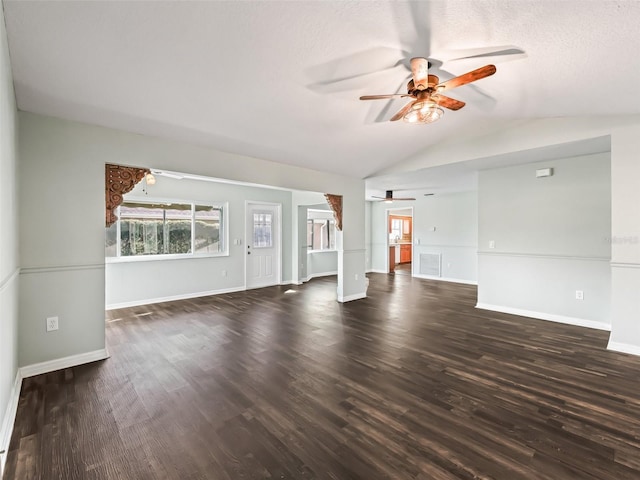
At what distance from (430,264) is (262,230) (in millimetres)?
4815

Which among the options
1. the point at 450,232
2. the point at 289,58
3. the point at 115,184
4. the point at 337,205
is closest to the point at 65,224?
the point at 115,184

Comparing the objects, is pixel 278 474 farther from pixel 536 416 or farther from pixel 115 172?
pixel 115 172

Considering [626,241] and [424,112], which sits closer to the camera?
[424,112]

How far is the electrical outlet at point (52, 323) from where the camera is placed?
2.87 m

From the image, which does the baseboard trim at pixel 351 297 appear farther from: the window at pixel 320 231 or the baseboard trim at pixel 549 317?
the window at pixel 320 231

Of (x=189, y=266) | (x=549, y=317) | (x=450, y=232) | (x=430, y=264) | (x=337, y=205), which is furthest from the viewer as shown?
(x=430, y=264)

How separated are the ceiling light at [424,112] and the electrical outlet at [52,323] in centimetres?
389

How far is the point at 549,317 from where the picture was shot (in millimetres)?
4473

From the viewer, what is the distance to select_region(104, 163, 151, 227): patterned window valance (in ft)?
10.5

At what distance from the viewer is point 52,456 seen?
1.72 metres

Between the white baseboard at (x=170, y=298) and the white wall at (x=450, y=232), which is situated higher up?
the white wall at (x=450, y=232)

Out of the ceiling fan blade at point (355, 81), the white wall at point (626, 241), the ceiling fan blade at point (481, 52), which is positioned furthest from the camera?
the white wall at point (626, 241)

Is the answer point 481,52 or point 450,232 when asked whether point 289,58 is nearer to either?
point 481,52

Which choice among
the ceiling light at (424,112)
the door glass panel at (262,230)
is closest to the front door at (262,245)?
the door glass panel at (262,230)
